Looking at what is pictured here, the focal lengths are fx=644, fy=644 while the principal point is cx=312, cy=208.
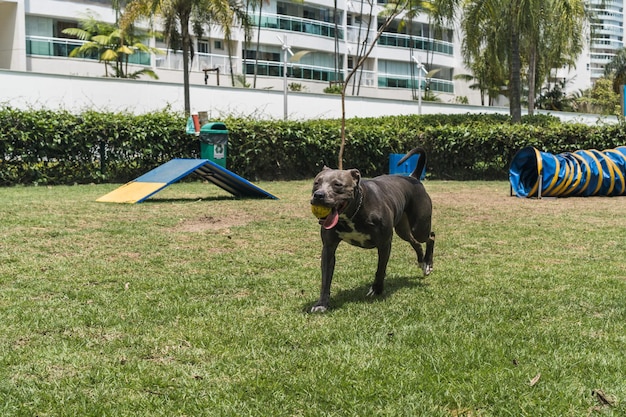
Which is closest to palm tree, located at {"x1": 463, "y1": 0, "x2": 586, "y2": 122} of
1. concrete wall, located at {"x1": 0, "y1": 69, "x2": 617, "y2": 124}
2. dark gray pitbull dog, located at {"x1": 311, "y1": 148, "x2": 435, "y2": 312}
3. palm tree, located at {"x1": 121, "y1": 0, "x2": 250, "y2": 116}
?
concrete wall, located at {"x1": 0, "y1": 69, "x2": 617, "y2": 124}

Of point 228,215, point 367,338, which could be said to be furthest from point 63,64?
point 367,338

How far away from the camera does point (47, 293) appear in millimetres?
5180

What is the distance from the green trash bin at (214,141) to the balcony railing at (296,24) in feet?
94.8

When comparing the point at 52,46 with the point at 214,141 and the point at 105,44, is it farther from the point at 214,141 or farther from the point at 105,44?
the point at 214,141

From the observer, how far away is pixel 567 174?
13219 mm

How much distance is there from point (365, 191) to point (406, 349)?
4.52 ft

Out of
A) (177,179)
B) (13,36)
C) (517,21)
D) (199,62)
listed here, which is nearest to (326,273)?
(177,179)

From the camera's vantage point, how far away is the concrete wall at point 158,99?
2089 cm

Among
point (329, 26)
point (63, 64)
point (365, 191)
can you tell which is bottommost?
point (365, 191)

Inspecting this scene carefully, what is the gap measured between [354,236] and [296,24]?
4301 centimetres

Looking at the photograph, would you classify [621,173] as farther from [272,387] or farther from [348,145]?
[272,387]

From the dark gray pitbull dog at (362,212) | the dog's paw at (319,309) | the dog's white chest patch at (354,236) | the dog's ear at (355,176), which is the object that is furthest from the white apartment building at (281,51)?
the dog's paw at (319,309)

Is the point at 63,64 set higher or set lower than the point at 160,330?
higher

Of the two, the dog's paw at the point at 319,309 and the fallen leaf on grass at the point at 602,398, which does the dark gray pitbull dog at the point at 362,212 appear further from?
the fallen leaf on grass at the point at 602,398
